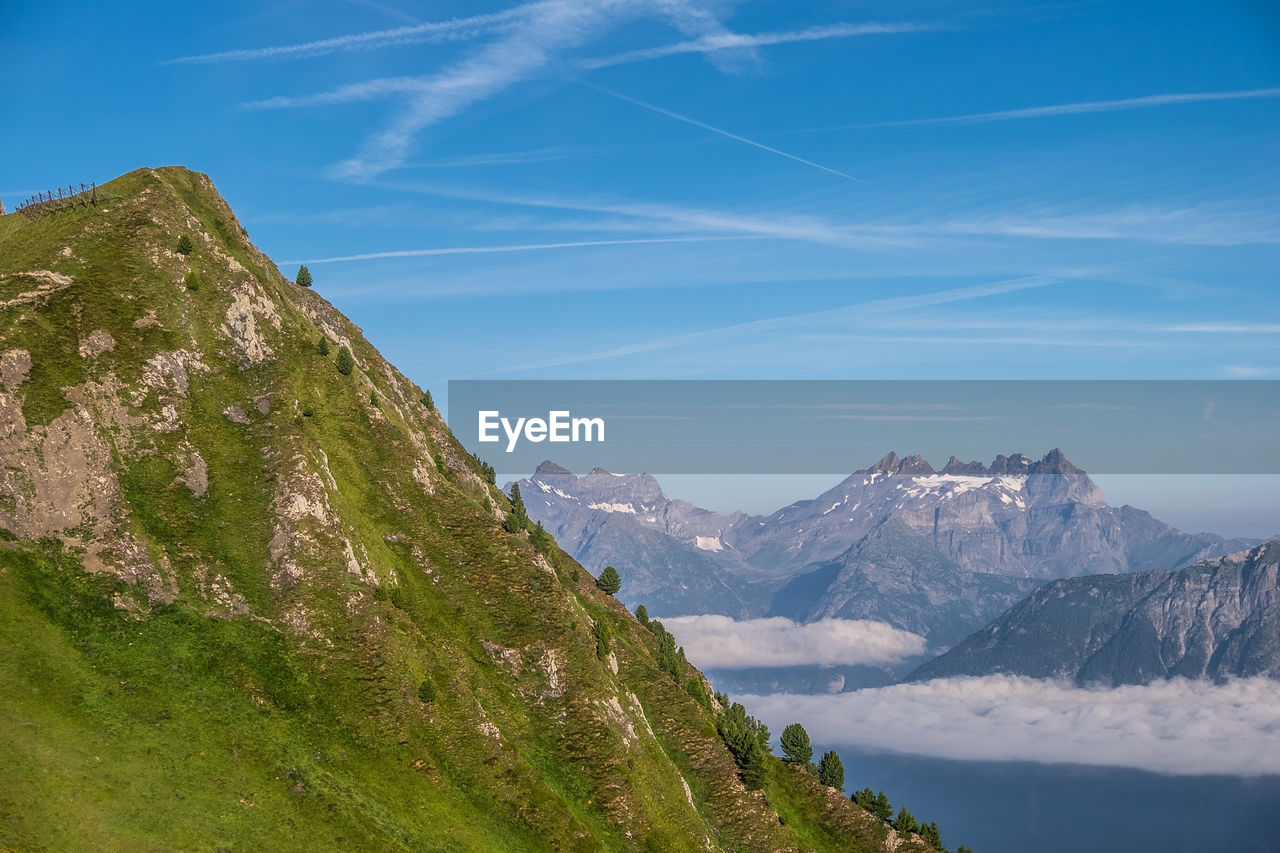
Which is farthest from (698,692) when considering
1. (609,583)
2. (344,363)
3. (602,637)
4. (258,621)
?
(258,621)

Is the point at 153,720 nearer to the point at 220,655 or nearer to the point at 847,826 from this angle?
the point at 220,655

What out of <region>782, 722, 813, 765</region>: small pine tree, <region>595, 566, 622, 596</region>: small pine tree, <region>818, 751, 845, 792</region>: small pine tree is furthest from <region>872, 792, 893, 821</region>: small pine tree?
<region>595, 566, 622, 596</region>: small pine tree

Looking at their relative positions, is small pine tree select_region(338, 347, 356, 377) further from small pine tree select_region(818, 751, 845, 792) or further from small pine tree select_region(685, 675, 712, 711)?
small pine tree select_region(818, 751, 845, 792)

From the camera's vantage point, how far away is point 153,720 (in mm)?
87312

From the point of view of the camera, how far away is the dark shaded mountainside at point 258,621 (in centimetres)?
8525

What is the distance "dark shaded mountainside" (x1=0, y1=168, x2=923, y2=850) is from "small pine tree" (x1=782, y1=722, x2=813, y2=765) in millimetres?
13444

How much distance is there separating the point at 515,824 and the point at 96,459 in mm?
64076

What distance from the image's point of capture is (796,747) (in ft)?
555

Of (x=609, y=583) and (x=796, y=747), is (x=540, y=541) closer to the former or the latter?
(x=609, y=583)

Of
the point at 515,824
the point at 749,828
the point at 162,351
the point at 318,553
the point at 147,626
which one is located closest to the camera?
the point at 147,626

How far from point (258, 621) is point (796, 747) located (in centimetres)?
10387

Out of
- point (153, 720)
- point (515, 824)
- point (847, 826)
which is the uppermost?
point (153, 720)

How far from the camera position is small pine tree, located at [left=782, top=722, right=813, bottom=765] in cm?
16488

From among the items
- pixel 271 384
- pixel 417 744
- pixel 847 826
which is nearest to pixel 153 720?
pixel 417 744
